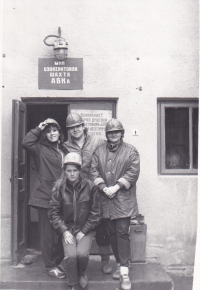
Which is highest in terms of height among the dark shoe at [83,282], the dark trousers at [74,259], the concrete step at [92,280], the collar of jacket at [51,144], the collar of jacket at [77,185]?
the collar of jacket at [51,144]

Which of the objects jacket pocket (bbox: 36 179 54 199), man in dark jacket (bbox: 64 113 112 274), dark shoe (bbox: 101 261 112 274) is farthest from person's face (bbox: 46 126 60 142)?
dark shoe (bbox: 101 261 112 274)

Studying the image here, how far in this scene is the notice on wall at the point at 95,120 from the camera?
6754 mm

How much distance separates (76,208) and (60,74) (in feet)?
7.51

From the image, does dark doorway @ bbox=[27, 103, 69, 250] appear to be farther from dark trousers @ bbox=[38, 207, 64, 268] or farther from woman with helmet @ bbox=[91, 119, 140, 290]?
woman with helmet @ bbox=[91, 119, 140, 290]

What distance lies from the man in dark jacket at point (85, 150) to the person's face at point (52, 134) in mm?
175

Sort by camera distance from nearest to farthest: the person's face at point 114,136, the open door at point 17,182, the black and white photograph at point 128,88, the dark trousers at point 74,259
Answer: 1. the dark trousers at point 74,259
2. the person's face at point 114,136
3. the open door at point 17,182
4. the black and white photograph at point 128,88

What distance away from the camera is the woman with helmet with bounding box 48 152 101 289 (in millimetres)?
5309

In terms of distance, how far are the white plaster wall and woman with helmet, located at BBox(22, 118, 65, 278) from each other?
2.91 ft

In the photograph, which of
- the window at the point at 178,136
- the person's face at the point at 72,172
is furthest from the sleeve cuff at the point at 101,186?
the window at the point at 178,136

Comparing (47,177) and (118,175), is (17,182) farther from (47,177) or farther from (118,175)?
(118,175)

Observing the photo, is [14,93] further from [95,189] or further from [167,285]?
[167,285]

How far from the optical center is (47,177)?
19.4ft

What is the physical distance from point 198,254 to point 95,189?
1550 mm

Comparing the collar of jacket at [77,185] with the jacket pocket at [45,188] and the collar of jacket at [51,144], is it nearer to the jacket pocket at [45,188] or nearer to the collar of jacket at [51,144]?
the jacket pocket at [45,188]
